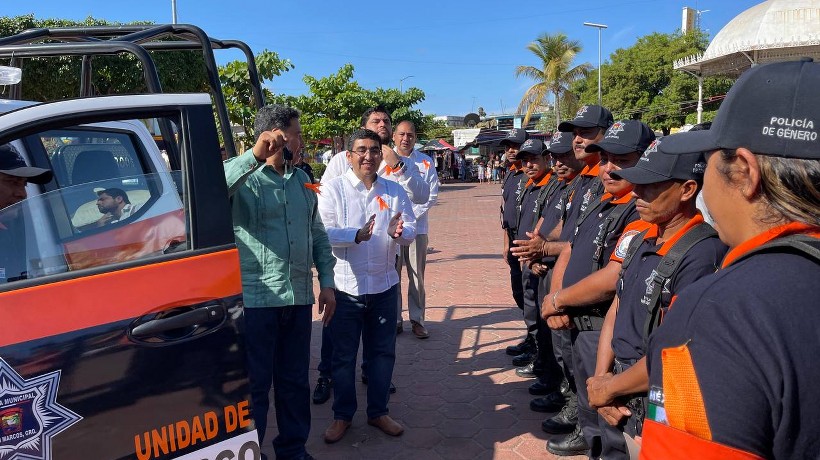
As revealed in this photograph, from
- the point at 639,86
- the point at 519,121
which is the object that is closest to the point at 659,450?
the point at 639,86

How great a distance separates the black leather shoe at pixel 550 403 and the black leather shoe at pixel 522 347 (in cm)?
99

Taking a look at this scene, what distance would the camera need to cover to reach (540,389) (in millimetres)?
4445

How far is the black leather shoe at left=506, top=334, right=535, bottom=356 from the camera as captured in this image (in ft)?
17.0

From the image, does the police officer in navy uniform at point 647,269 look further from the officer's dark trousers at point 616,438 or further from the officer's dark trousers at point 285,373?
the officer's dark trousers at point 285,373

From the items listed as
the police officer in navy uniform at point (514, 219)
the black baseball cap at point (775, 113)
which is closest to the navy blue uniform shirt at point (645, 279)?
the black baseball cap at point (775, 113)

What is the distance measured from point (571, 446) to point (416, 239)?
109 inches

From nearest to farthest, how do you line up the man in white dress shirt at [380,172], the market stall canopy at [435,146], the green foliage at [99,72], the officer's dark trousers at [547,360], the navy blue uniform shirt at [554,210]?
the navy blue uniform shirt at [554,210] → the officer's dark trousers at [547,360] → the man in white dress shirt at [380,172] → the green foliage at [99,72] → the market stall canopy at [435,146]

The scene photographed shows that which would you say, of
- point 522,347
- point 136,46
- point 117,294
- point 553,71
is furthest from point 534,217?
point 553,71

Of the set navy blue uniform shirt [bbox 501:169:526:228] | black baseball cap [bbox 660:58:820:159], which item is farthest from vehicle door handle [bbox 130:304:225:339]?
navy blue uniform shirt [bbox 501:169:526:228]

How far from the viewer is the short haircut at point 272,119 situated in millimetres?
3037

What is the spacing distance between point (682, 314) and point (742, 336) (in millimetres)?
135

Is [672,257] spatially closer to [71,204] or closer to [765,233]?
[765,233]

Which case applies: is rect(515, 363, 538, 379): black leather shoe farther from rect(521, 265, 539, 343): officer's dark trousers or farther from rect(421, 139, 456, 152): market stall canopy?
rect(421, 139, 456, 152): market stall canopy

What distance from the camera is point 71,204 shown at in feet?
6.68
